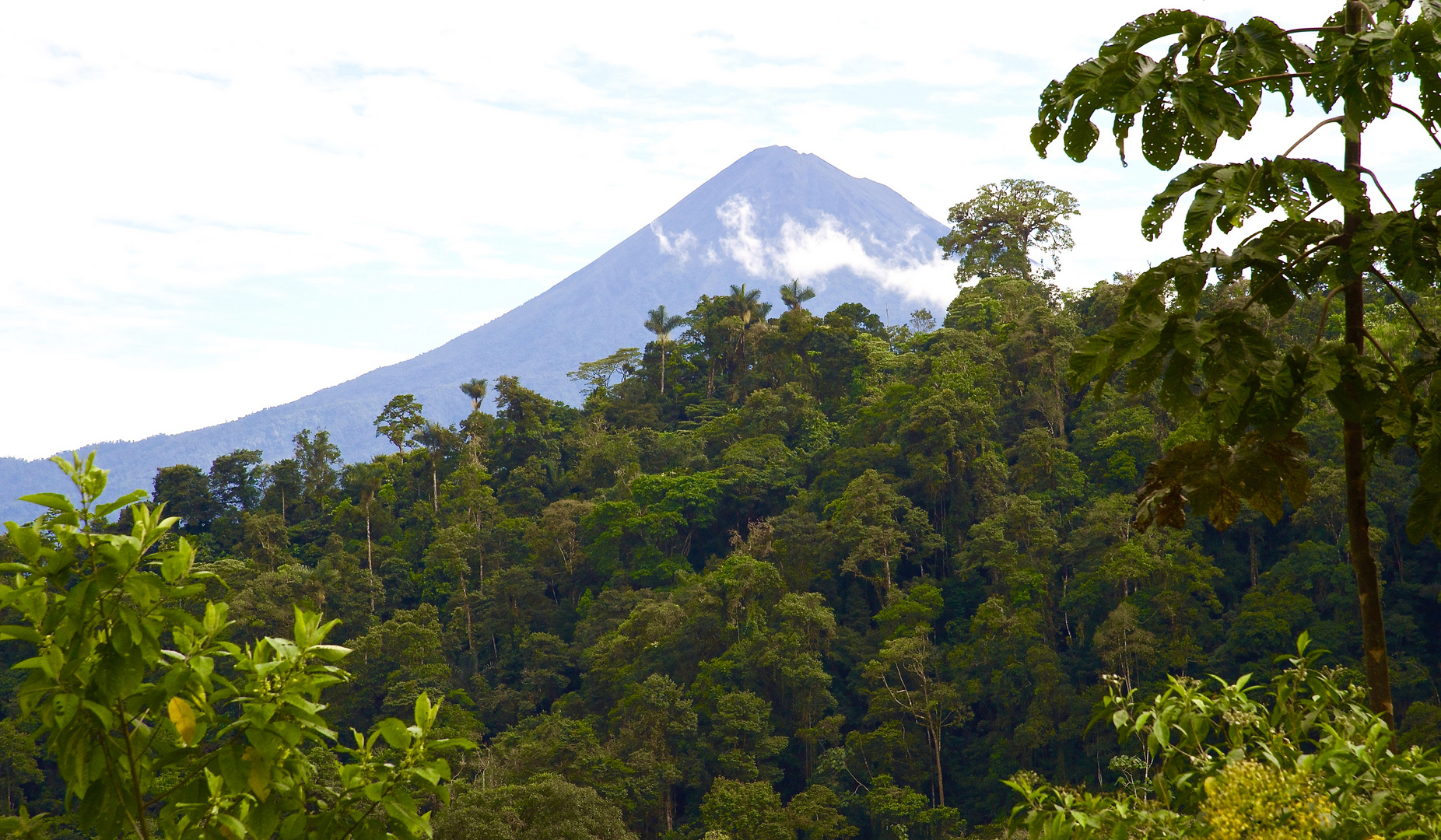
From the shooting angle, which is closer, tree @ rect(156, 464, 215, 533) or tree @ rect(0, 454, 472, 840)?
tree @ rect(0, 454, 472, 840)

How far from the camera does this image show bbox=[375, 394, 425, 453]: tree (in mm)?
33156

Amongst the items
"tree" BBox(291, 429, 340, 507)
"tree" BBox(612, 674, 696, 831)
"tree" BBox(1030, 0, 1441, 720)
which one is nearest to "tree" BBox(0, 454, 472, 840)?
"tree" BBox(1030, 0, 1441, 720)

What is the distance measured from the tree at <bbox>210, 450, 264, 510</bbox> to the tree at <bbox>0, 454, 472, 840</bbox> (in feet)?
120

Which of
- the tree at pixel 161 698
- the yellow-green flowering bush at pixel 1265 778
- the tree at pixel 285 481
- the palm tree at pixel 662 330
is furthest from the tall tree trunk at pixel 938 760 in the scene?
the tree at pixel 285 481

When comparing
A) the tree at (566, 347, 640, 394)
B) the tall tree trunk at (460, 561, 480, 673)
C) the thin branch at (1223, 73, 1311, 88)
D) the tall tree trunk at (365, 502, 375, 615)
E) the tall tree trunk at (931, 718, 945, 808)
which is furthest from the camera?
the tree at (566, 347, 640, 394)

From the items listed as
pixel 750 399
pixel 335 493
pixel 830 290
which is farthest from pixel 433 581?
pixel 830 290

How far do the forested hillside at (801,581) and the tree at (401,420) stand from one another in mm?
163

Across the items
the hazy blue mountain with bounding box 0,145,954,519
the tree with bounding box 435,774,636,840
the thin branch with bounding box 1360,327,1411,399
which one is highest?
the hazy blue mountain with bounding box 0,145,954,519

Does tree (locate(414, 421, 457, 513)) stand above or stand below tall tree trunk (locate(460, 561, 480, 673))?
above

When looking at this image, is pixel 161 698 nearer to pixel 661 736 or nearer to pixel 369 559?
pixel 661 736

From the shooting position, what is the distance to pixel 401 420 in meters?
33.9

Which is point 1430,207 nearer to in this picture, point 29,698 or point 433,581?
point 29,698

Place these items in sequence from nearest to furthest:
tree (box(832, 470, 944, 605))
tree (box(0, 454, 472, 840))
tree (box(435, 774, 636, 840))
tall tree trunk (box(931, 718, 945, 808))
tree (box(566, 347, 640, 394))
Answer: tree (box(0, 454, 472, 840))
tree (box(435, 774, 636, 840))
tall tree trunk (box(931, 718, 945, 808))
tree (box(832, 470, 944, 605))
tree (box(566, 347, 640, 394))

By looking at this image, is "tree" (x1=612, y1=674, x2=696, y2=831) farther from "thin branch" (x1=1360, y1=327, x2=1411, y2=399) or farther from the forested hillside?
"thin branch" (x1=1360, y1=327, x2=1411, y2=399)
